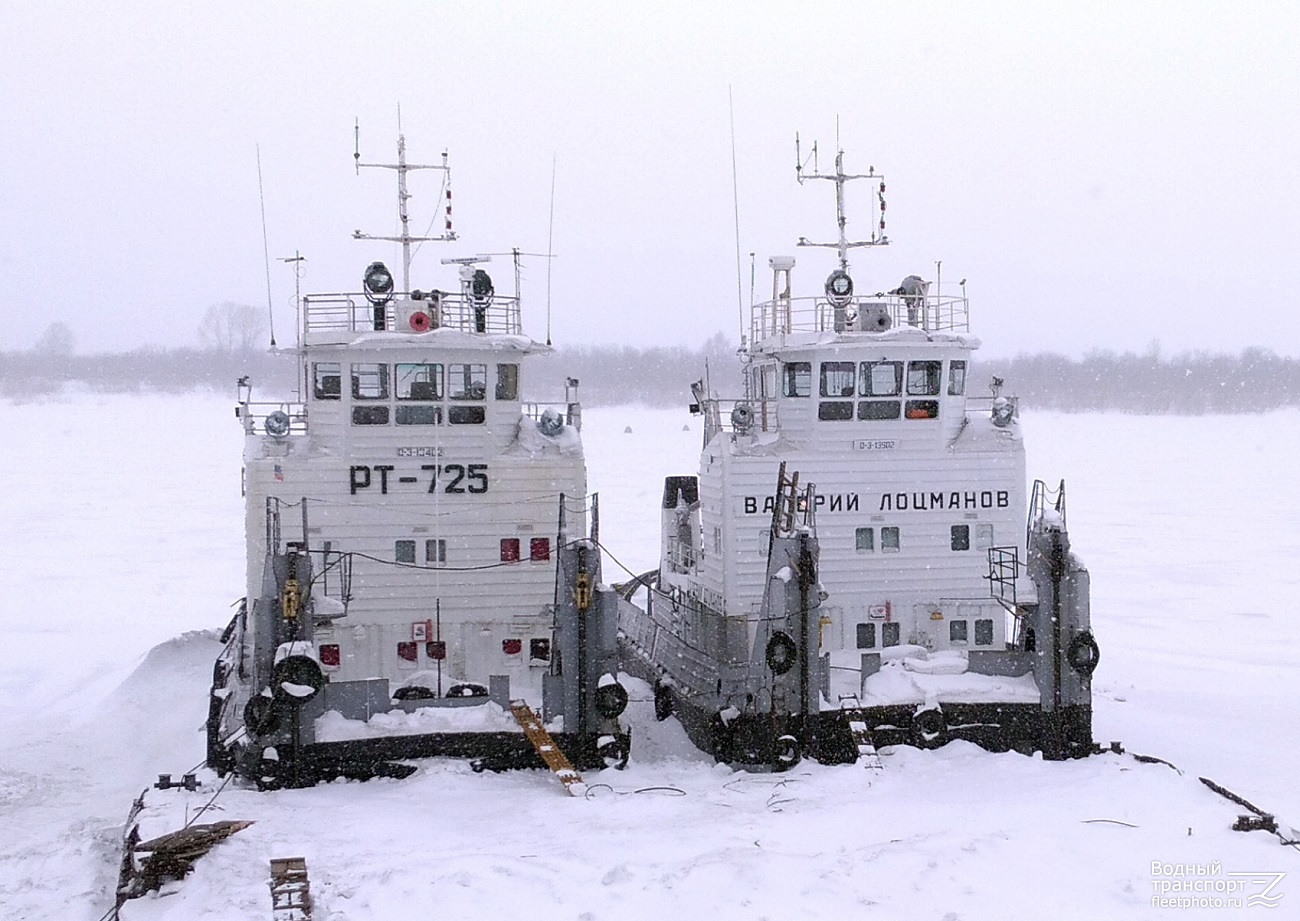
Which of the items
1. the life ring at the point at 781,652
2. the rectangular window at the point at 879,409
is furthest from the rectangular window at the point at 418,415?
the rectangular window at the point at 879,409

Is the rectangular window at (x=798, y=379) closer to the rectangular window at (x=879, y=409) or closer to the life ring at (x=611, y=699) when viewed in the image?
the rectangular window at (x=879, y=409)

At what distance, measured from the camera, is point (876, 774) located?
47.8 feet

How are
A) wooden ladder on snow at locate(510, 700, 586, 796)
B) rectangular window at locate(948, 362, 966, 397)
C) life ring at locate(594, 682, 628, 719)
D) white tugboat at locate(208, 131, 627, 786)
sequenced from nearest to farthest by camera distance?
1. wooden ladder on snow at locate(510, 700, 586, 796)
2. life ring at locate(594, 682, 628, 719)
3. white tugboat at locate(208, 131, 627, 786)
4. rectangular window at locate(948, 362, 966, 397)

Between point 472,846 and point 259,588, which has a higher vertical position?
point 259,588

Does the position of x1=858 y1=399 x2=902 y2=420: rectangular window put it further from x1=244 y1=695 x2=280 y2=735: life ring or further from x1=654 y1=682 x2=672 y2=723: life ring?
x1=244 y1=695 x2=280 y2=735: life ring

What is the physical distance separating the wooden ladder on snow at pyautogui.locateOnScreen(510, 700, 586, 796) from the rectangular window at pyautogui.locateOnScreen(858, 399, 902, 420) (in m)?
6.91

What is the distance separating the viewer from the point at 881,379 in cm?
1873

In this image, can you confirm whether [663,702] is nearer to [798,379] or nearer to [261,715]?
[798,379]

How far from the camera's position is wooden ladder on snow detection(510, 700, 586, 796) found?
45.8 ft

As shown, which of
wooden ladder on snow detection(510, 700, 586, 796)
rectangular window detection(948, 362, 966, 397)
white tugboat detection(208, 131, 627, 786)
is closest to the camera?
wooden ladder on snow detection(510, 700, 586, 796)

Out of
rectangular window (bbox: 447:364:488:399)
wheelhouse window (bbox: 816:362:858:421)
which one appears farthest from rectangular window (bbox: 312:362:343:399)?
wheelhouse window (bbox: 816:362:858:421)

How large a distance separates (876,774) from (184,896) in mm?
7738

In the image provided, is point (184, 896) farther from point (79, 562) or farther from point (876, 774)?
point (79, 562)

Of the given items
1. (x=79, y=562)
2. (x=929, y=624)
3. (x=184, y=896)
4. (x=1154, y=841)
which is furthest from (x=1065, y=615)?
(x=79, y=562)
